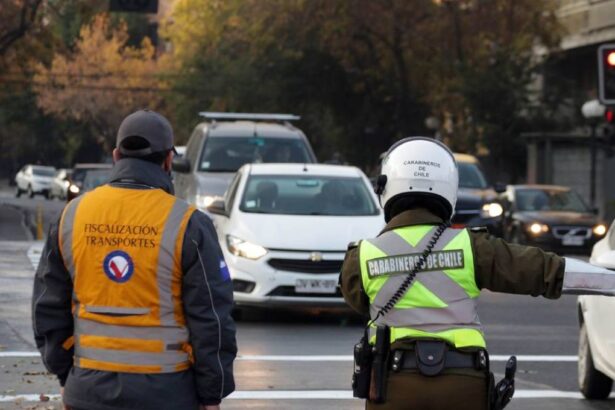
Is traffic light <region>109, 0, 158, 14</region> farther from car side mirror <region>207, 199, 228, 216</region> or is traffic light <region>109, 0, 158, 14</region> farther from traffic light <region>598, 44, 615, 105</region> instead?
car side mirror <region>207, 199, 228, 216</region>

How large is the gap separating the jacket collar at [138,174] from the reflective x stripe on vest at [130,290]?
114mm

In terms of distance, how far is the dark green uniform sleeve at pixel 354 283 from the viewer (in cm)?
493

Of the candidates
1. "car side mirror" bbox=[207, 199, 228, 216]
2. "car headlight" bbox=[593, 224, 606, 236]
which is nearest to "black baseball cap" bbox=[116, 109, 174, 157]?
"car side mirror" bbox=[207, 199, 228, 216]

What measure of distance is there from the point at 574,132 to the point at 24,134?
54.6 meters

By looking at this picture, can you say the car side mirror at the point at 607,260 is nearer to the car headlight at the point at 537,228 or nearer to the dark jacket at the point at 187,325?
the dark jacket at the point at 187,325

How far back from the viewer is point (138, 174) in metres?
5.20

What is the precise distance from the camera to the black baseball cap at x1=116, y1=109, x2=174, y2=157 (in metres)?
5.27

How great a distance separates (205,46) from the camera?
61906mm

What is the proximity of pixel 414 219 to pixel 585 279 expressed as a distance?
0.60 metres

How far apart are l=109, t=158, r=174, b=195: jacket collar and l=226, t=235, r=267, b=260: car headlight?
9456mm

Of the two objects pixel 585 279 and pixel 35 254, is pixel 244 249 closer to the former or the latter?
pixel 35 254

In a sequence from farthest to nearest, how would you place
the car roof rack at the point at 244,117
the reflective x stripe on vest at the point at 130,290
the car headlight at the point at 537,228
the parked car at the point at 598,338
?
the car headlight at the point at 537,228, the car roof rack at the point at 244,117, the parked car at the point at 598,338, the reflective x stripe on vest at the point at 130,290

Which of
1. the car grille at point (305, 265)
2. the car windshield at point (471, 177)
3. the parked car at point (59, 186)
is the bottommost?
the parked car at point (59, 186)

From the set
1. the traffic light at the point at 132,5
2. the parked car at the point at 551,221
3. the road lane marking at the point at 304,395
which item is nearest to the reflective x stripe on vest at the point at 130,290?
the road lane marking at the point at 304,395
